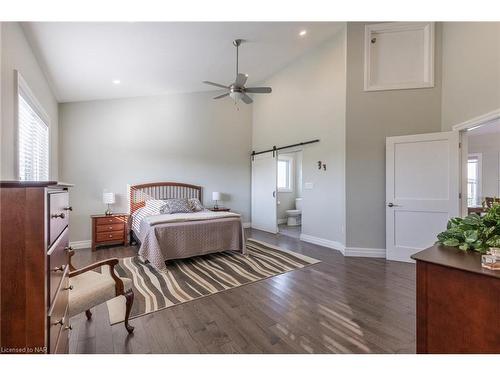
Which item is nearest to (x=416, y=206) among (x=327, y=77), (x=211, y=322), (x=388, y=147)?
(x=388, y=147)

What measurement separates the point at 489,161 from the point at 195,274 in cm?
804

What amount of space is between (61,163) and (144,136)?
161 centimetres

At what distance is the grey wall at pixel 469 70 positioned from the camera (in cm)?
281

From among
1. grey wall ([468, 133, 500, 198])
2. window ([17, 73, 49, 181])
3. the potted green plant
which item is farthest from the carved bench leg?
grey wall ([468, 133, 500, 198])

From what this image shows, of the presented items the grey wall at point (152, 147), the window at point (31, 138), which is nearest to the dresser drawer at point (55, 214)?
the window at point (31, 138)

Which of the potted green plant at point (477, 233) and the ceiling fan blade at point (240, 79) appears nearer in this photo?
the potted green plant at point (477, 233)

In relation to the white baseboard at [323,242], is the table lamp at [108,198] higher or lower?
higher

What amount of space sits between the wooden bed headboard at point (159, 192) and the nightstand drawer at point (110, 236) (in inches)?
21.6

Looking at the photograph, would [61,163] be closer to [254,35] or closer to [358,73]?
[254,35]

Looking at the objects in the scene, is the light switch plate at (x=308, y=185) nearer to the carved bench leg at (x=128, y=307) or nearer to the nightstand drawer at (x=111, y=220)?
the nightstand drawer at (x=111, y=220)

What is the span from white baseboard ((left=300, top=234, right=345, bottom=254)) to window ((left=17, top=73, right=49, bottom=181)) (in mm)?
4583

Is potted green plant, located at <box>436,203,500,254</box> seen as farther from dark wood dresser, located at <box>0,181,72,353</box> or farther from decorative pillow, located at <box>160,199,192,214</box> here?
decorative pillow, located at <box>160,199,192,214</box>
